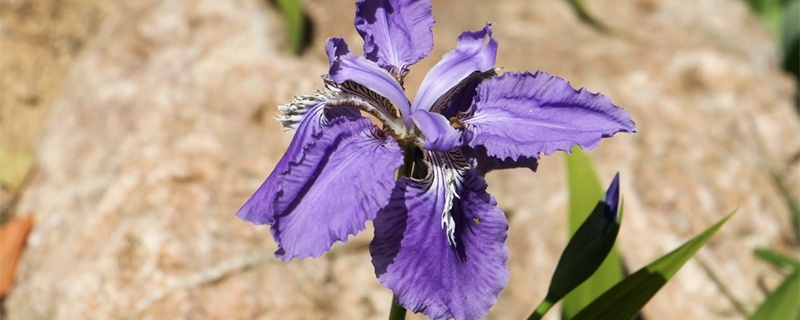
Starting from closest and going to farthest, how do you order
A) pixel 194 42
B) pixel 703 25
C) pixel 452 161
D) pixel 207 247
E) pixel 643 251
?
pixel 452 161, pixel 207 247, pixel 643 251, pixel 194 42, pixel 703 25

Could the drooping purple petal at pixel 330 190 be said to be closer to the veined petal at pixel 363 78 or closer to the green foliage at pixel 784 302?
the veined petal at pixel 363 78

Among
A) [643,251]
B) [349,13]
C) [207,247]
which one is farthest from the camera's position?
[349,13]

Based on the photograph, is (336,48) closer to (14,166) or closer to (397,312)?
(397,312)

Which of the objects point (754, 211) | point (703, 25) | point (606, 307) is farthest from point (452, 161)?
point (703, 25)

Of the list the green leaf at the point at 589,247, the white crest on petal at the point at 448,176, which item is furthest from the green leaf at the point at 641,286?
the white crest on petal at the point at 448,176

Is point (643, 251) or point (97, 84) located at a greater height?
point (97, 84)

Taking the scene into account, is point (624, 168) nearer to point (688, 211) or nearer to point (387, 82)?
point (688, 211)

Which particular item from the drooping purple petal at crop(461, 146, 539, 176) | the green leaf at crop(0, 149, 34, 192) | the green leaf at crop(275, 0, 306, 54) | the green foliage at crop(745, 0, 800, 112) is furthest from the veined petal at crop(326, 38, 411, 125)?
the green foliage at crop(745, 0, 800, 112)

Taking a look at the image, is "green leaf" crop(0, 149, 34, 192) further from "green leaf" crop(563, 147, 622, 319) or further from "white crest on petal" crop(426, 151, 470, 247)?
"white crest on petal" crop(426, 151, 470, 247)
